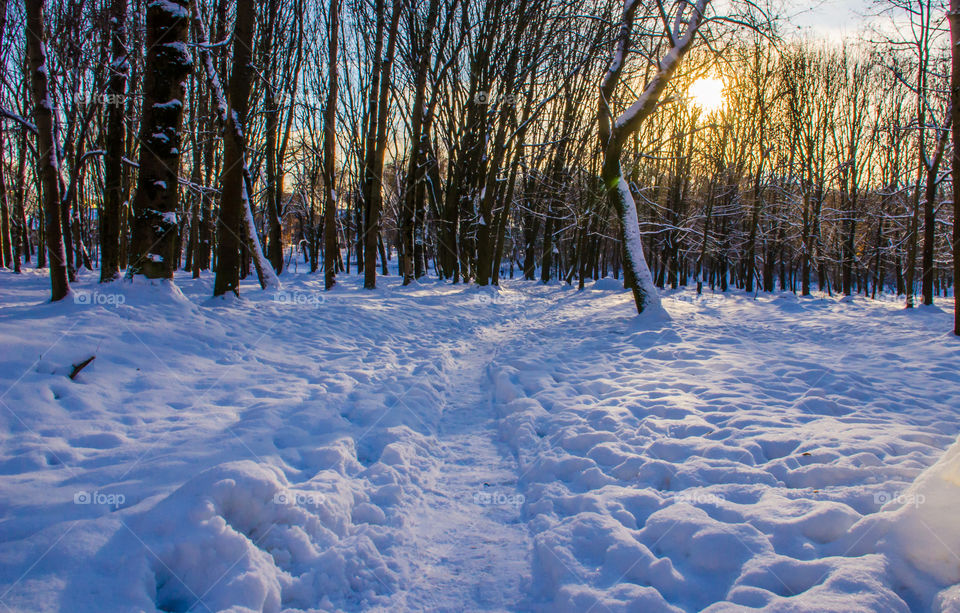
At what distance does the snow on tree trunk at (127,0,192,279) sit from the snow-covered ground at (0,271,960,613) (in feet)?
2.05

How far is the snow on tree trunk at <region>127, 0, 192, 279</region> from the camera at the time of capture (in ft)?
20.8

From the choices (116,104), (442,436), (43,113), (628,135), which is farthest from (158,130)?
(628,135)

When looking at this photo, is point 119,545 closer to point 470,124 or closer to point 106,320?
point 106,320

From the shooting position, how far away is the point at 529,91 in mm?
16938

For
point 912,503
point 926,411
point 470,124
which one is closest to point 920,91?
point 470,124

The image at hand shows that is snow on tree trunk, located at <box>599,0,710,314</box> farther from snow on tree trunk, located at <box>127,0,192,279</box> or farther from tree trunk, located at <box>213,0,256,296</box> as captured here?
snow on tree trunk, located at <box>127,0,192,279</box>

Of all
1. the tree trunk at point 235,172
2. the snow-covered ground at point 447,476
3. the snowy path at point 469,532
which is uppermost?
the tree trunk at point 235,172

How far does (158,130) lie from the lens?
21.0 ft

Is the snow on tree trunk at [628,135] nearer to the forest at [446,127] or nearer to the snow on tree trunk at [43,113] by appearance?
the forest at [446,127]

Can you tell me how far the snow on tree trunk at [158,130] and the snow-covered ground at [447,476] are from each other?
0.63 meters

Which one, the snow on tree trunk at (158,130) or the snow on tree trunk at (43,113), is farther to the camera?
the snow on tree trunk at (43,113)

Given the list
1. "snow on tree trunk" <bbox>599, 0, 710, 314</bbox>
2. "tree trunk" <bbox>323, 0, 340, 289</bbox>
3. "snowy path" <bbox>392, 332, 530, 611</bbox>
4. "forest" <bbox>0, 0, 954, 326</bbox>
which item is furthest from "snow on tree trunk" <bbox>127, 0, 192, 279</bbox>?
"snow on tree trunk" <bbox>599, 0, 710, 314</bbox>

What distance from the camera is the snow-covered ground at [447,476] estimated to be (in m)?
2.18

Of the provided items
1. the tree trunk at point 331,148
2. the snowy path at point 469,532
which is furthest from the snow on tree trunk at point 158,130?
the tree trunk at point 331,148
